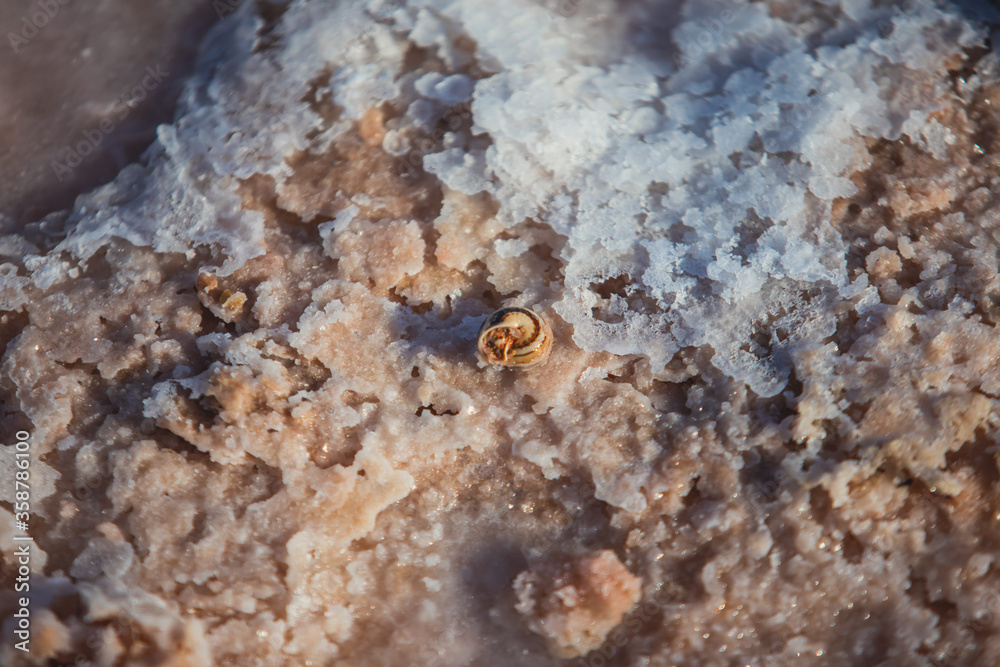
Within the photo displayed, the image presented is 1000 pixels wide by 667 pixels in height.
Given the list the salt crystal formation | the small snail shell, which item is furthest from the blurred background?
the small snail shell

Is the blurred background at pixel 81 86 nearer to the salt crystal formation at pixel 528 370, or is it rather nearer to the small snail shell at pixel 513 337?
the salt crystal formation at pixel 528 370

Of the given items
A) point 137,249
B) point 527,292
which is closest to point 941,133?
point 527,292

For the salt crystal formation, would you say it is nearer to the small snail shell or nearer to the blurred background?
the small snail shell

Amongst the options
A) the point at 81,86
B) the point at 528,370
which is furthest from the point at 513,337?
the point at 81,86

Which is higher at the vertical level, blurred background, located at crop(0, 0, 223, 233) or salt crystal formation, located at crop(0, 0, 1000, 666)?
blurred background, located at crop(0, 0, 223, 233)

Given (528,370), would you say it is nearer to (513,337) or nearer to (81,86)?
(513,337)

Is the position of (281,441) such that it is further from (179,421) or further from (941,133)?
(941,133)
